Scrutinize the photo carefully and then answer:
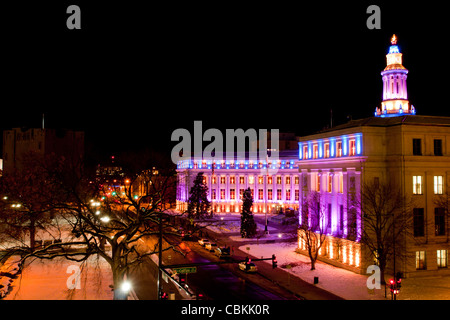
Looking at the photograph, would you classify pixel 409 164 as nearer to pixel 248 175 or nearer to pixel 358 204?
pixel 358 204

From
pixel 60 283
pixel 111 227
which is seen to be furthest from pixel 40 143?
pixel 111 227

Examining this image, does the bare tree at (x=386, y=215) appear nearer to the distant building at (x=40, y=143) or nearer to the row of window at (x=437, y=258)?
the row of window at (x=437, y=258)

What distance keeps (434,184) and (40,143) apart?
3185 inches

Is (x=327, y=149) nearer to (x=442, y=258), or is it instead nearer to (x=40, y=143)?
(x=442, y=258)

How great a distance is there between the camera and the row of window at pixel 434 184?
122ft

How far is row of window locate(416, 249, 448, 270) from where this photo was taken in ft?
119

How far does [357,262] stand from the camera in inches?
1468

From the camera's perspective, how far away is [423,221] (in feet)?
121

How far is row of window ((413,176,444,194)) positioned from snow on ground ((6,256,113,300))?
29715 mm

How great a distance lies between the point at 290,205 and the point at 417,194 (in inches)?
2152

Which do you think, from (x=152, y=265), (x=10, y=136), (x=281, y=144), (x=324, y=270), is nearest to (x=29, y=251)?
(x=152, y=265)

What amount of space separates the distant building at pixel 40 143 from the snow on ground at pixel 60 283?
182ft

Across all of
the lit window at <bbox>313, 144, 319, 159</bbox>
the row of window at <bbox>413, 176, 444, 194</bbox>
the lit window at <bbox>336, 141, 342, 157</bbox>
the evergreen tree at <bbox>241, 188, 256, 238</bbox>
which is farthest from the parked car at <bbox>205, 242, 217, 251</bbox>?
the row of window at <bbox>413, 176, 444, 194</bbox>
